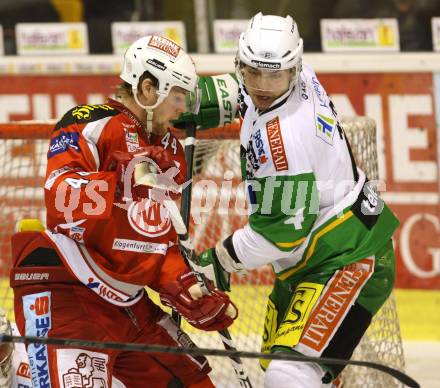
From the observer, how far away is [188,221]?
12.6 feet

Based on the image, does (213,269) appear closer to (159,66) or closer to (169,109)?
(169,109)

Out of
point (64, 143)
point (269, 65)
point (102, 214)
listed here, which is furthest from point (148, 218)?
point (269, 65)

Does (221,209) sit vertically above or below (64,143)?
below

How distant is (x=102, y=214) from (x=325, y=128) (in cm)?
69

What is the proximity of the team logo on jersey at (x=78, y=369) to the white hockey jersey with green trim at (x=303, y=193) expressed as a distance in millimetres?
528

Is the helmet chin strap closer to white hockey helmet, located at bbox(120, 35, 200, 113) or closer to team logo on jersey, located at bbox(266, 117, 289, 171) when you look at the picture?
white hockey helmet, located at bbox(120, 35, 200, 113)

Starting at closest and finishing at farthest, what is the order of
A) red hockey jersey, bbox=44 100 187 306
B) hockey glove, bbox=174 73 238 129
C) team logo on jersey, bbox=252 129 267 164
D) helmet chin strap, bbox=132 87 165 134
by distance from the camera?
red hockey jersey, bbox=44 100 187 306 < team logo on jersey, bbox=252 129 267 164 < helmet chin strap, bbox=132 87 165 134 < hockey glove, bbox=174 73 238 129

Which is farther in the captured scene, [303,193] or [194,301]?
[194,301]

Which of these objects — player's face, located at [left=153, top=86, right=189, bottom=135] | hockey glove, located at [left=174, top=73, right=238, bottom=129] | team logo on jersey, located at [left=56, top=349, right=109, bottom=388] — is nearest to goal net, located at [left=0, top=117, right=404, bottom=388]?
hockey glove, located at [left=174, top=73, right=238, bottom=129]

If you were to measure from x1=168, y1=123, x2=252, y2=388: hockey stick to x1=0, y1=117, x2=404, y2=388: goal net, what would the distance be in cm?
41

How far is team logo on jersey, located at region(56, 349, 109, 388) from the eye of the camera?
10.9ft

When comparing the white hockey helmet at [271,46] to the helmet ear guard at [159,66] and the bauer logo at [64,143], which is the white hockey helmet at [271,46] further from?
the bauer logo at [64,143]

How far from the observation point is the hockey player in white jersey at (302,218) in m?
3.35

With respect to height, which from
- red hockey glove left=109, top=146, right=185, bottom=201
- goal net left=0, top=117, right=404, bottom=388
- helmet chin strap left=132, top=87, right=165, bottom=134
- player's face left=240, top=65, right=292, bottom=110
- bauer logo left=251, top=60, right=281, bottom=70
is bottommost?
goal net left=0, top=117, right=404, bottom=388
